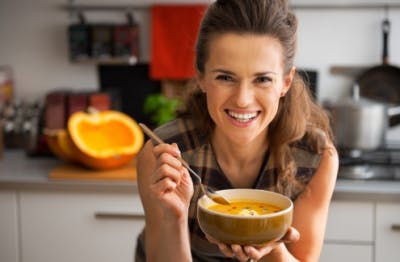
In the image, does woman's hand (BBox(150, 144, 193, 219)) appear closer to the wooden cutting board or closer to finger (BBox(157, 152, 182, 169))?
finger (BBox(157, 152, 182, 169))

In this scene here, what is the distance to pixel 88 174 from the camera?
2115mm

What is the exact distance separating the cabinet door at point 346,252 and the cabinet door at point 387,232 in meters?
0.03

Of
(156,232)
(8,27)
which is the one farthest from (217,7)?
(8,27)

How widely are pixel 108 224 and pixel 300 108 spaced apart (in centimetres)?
97

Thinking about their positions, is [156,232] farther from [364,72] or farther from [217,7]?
[364,72]

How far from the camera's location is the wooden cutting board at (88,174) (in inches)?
81.9

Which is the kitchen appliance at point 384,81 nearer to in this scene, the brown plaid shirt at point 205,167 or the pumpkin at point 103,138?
the pumpkin at point 103,138

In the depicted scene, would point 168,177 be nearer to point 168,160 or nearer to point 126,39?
point 168,160

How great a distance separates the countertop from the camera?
1.94 m

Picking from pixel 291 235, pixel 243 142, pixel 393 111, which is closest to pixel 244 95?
pixel 243 142

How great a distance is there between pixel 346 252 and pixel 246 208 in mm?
1052

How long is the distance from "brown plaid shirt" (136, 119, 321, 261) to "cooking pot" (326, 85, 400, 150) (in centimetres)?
72

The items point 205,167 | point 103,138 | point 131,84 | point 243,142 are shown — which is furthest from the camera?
point 131,84

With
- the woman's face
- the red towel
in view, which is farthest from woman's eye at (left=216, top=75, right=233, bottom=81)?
the red towel
